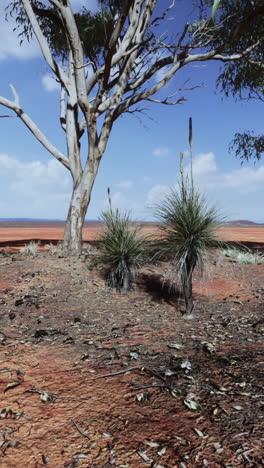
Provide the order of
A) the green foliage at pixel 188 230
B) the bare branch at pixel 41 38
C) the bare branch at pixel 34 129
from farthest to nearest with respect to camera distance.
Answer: the bare branch at pixel 34 129
the bare branch at pixel 41 38
the green foliage at pixel 188 230

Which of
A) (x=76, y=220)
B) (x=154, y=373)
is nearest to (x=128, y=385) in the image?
(x=154, y=373)

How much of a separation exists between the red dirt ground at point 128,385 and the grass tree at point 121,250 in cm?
75

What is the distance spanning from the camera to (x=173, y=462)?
84.2 inches

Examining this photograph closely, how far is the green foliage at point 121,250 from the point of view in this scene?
657 cm

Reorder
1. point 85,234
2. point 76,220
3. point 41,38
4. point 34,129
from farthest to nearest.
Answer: point 85,234
point 34,129
point 41,38
point 76,220

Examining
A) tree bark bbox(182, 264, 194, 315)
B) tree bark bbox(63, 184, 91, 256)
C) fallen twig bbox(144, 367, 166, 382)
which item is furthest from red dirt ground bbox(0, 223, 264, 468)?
tree bark bbox(63, 184, 91, 256)

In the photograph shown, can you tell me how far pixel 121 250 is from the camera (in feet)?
21.4

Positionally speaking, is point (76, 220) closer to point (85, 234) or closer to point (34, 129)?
point (34, 129)

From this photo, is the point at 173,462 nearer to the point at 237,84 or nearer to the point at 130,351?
the point at 130,351

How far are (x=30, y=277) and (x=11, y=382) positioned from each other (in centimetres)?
413

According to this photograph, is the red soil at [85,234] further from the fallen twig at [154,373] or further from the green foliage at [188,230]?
the fallen twig at [154,373]

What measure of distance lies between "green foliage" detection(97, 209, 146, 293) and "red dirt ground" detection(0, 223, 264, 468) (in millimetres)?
746

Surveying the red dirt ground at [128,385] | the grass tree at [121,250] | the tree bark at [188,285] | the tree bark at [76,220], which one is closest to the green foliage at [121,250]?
the grass tree at [121,250]

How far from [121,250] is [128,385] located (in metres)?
3.65
